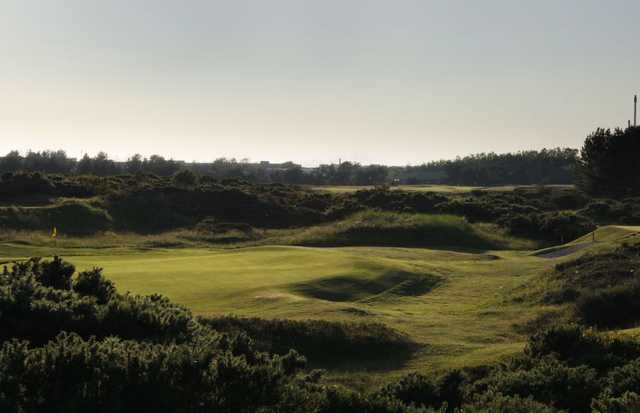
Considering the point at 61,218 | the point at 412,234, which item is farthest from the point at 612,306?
the point at 61,218

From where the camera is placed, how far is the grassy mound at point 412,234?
43531mm

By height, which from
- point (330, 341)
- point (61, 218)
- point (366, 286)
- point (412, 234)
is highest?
point (61, 218)

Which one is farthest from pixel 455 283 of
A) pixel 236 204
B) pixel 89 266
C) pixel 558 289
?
pixel 236 204

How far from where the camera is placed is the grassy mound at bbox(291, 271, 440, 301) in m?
22.5

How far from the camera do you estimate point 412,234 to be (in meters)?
45.2

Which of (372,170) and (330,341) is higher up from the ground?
(372,170)

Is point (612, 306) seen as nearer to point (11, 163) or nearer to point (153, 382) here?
point (153, 382)

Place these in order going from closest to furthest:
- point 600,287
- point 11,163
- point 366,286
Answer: point 600,287
point 366,286
point 11,163

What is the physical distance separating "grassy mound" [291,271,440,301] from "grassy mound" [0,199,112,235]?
Result: 24.3 m

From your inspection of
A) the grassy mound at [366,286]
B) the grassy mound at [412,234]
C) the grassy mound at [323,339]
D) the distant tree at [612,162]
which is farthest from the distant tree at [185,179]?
the grassy mound at [323,339]

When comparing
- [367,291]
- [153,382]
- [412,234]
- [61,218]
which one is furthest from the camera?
[61,218]

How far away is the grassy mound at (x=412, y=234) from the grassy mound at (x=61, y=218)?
1281cm

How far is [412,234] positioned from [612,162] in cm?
2974

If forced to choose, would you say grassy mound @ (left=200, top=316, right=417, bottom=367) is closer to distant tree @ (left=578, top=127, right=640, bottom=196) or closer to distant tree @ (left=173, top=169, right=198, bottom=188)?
distant tree @ (left=173, top=169, right=198, bottom=188)
